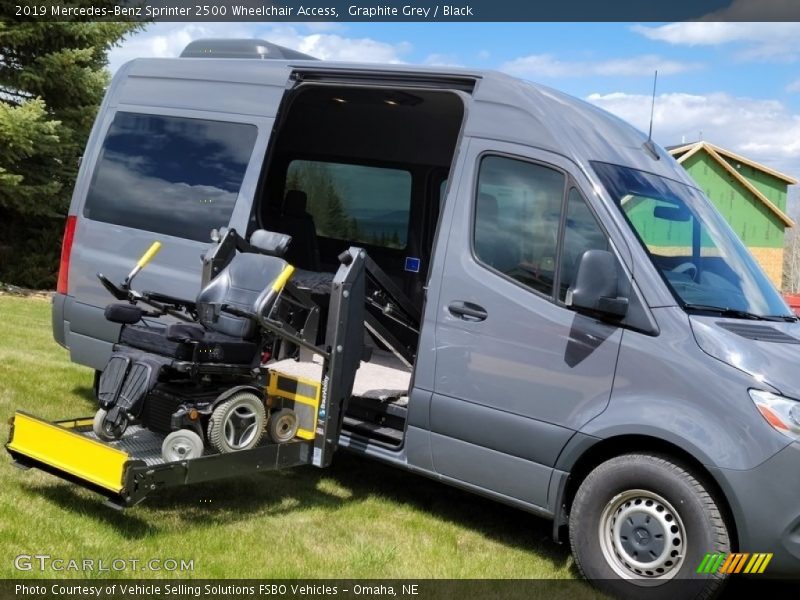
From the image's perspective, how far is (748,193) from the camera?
26.2 meters

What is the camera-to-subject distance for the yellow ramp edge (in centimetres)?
432

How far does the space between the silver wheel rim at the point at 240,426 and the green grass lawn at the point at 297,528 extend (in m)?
0.41

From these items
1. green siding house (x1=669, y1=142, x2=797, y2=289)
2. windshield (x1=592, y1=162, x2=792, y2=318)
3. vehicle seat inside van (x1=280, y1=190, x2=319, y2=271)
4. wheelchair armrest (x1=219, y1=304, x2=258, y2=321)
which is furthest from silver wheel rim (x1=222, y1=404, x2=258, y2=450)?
green siding house (x1=669, y1=142, x2=797, y2=289)

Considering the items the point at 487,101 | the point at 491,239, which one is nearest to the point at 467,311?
the point at 491,239

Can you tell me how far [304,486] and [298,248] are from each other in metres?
2.59

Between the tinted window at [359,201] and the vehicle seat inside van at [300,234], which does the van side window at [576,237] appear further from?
the tinted window at [359,201]

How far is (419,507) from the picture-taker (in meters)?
5.66

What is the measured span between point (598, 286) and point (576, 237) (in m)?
0.46

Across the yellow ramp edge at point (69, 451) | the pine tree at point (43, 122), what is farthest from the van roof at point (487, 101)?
the pine tree at point (43, 122)

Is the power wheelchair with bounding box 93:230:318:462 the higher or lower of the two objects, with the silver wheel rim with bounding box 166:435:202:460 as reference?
higher

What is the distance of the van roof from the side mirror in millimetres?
649

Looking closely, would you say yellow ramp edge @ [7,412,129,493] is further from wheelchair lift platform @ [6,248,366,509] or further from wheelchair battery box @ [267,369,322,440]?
wheelchair battery box @ [267,369,322,440]

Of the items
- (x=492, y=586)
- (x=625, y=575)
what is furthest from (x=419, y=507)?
(x=625, y=575)

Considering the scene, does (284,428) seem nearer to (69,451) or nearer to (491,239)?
(69,451)
